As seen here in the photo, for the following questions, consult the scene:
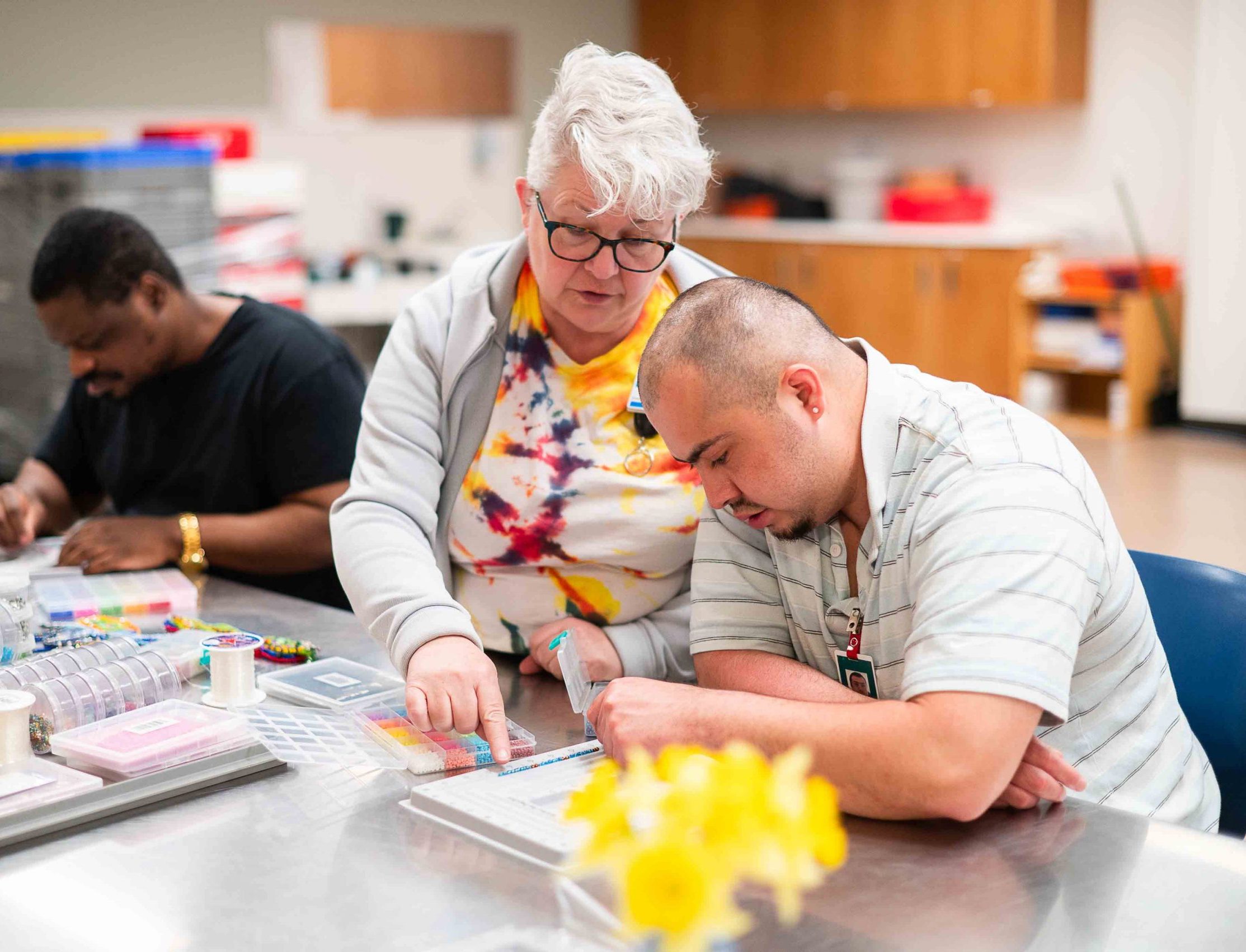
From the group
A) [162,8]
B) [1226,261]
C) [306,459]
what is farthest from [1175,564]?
[162,8]

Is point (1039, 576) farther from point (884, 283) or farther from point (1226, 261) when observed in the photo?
point (884, 283)

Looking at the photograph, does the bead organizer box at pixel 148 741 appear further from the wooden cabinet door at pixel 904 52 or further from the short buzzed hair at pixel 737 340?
the wooden cabinet door at pixel 904 52

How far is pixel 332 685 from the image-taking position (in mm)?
1635

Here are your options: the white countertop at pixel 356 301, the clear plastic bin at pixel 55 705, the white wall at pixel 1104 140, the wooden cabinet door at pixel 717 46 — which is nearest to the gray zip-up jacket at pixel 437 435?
the clear plastic bin at pixel 55 705

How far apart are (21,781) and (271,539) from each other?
1.01 metres

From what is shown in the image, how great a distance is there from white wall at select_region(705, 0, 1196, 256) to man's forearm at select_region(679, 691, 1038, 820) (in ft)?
17.9

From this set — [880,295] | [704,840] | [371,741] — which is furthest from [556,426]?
[880,295]

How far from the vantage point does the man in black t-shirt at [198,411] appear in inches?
91.0

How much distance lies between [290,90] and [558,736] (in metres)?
6.00

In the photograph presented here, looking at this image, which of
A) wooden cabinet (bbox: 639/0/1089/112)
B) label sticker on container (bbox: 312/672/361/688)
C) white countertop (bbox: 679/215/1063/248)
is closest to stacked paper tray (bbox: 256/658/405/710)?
label sticker on container (bbox: 312/672/361/688)

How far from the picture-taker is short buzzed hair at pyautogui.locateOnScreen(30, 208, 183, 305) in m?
2.31

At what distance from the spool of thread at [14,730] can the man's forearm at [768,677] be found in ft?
2.36

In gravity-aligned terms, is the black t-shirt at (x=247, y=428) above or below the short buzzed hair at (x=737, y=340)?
below

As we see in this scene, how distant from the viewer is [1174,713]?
1458mm
